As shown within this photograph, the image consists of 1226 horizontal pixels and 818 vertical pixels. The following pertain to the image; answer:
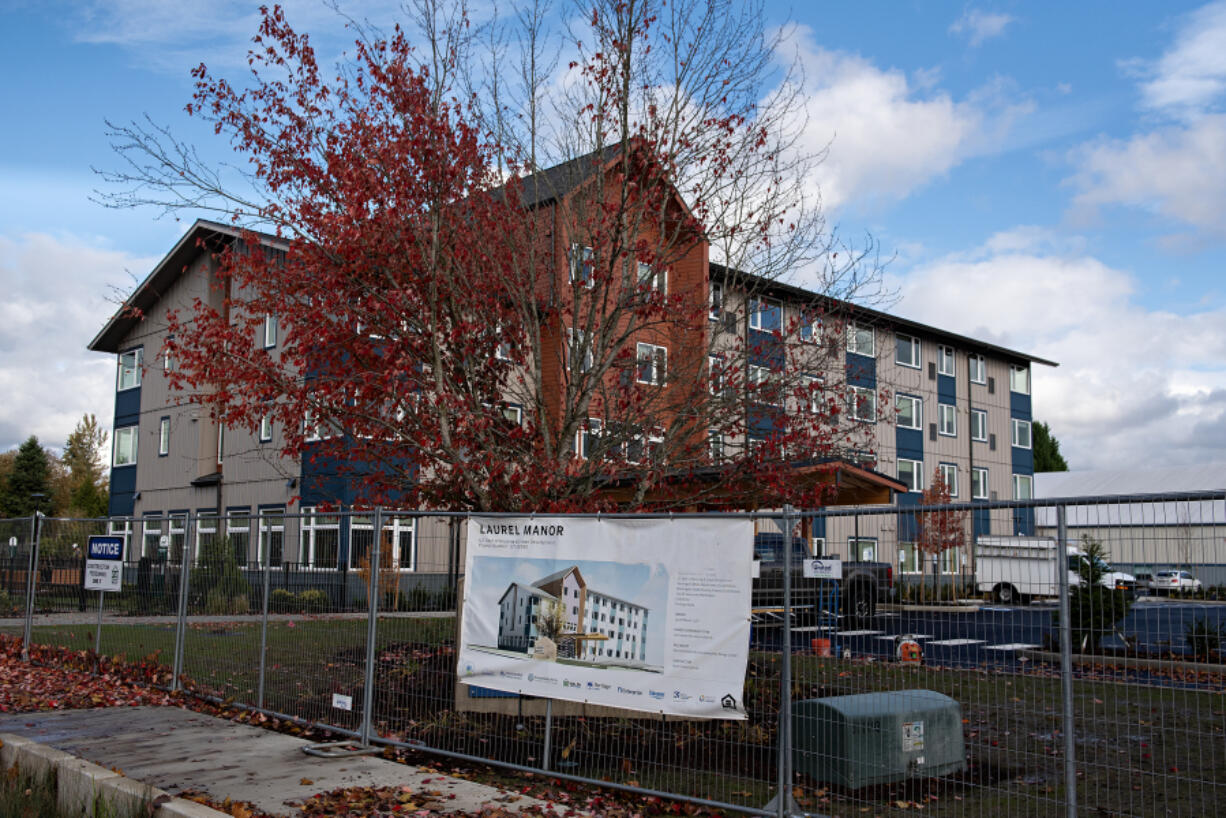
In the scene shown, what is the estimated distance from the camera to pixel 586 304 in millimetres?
12789

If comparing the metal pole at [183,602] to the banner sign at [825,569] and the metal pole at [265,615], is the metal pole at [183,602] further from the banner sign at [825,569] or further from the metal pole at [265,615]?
the banner sign at [825,569]

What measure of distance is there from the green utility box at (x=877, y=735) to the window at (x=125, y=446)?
131 ft

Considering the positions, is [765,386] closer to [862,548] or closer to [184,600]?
[862,548]

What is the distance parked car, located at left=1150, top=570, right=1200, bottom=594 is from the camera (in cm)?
529

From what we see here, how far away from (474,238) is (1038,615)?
768 centimetres

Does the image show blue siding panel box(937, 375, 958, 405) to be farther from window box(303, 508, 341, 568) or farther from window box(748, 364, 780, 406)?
window box(303, 508, 341, 568)

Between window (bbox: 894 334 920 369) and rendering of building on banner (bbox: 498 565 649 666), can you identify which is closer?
rendering of building on banner (bbox: 498 565 649 666)

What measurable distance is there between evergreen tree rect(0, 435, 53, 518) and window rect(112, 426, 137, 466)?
148 feet

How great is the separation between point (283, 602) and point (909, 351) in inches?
1722

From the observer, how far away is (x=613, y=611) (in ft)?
25.3

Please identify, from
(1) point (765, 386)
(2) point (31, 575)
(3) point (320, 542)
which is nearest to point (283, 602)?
(3) point (320, 542)

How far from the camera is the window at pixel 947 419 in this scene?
52.0m

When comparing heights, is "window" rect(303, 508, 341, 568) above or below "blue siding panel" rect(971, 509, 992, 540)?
below

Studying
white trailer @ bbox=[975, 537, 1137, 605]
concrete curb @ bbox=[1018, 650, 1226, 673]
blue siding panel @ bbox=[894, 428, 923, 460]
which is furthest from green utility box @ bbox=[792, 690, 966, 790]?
blue siding panel @ bbox=[894, 428, 923, 460]
